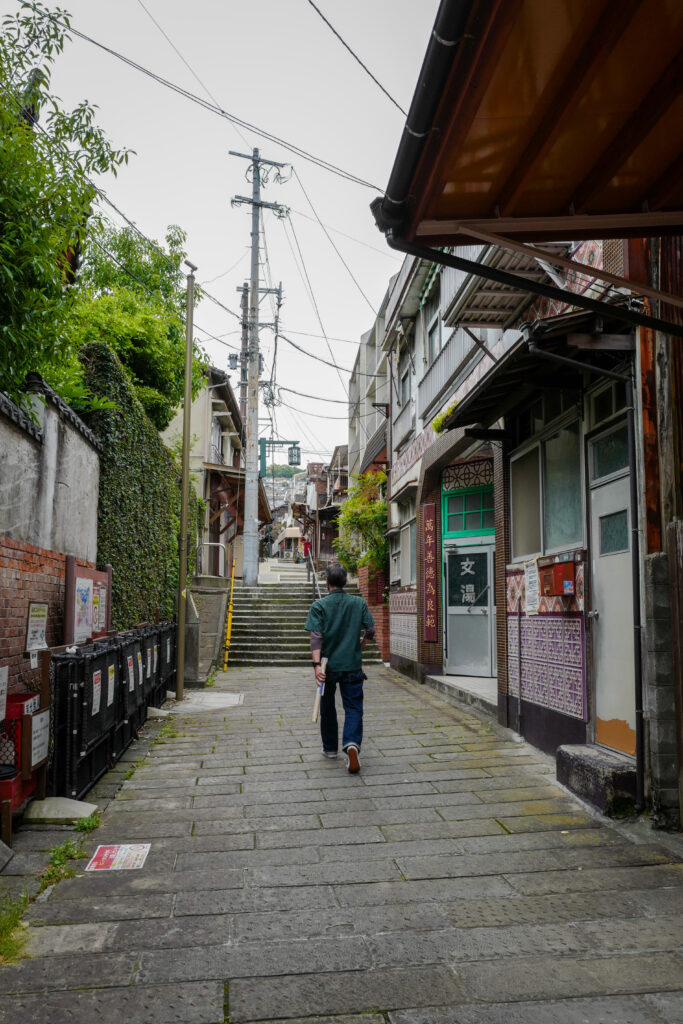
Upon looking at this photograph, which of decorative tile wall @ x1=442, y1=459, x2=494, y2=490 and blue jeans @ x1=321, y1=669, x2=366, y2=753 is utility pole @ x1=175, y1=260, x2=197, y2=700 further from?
decorative tile wall @ x1=442, y1=459, x2=494, y2=490

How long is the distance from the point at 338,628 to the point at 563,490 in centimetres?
251

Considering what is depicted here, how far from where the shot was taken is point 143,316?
13820 mm

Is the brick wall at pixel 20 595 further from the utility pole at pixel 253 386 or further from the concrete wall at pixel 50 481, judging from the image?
the utility pole at pixel 253 386

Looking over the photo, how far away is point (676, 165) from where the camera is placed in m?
3.60

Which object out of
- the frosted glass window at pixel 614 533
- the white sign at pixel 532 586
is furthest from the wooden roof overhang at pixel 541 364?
the white sign at pixel 532 586

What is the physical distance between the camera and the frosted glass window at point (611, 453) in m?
5.90

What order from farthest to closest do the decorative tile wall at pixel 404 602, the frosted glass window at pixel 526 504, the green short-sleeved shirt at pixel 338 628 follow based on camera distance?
the decorative tile wall at pixel 404 602 < the frosted glass window at pixel 526 504 < the green short-sleeved shirt at pixel 338 628

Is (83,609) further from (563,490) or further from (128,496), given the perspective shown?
(563,490)

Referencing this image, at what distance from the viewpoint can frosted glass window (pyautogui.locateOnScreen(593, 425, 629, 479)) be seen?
19.4 feet

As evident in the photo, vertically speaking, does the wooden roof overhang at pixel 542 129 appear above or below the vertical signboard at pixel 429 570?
above

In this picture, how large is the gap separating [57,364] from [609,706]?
17.8ft

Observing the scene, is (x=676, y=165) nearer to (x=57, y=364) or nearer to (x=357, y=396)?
(x=57, y=364)

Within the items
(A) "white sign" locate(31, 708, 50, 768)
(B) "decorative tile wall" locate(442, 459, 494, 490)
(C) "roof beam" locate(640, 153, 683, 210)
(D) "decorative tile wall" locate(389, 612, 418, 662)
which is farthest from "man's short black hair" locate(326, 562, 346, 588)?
(D) "decorative tile wall" locate(389, 612, 418, 662)

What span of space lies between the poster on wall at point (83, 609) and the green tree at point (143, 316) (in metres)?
4.57
